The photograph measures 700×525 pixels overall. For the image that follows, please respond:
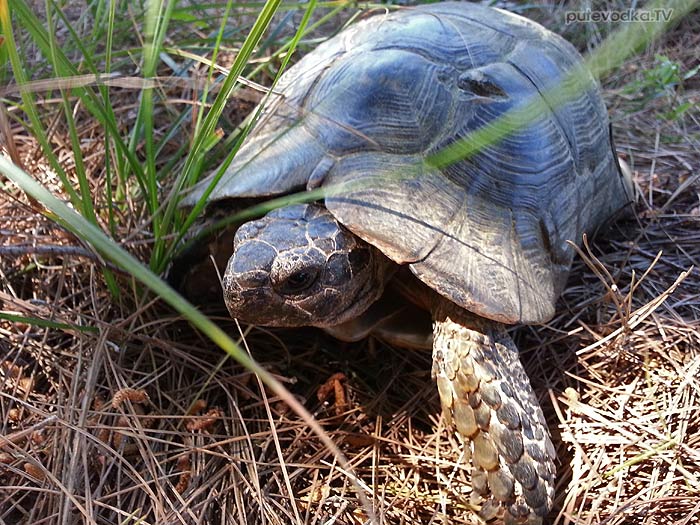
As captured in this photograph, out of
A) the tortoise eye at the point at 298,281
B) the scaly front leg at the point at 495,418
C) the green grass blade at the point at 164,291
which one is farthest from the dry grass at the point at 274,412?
the green grass blade at the point at 164,291

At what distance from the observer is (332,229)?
189cm

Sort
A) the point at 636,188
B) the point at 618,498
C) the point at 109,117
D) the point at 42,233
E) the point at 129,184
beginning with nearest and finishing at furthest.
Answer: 1. the point at 618,498
2. the point at 109,117
3. the point at 42,233
4. the point at 129,184
5. the point at 636,188

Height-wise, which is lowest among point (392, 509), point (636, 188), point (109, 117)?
point (392, 509)

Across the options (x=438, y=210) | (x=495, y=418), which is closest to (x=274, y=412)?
(x=495, y=418)

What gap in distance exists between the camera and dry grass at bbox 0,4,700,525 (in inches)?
67.0

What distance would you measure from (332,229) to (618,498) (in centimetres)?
120

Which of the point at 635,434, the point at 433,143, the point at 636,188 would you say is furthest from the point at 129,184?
the point at 636,188

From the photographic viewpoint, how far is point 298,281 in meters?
1.80

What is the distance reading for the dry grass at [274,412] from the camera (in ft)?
5.58

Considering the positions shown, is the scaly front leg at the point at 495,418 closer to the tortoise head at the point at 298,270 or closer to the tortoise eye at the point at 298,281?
Answer: the tortoise head at the point at 298,270

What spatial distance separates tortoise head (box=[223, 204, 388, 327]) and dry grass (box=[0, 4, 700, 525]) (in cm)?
22

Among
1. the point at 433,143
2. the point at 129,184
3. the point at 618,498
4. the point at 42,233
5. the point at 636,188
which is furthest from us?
the point at 636,188

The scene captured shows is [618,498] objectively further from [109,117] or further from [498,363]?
[109,117]

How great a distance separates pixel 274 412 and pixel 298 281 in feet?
1.75
